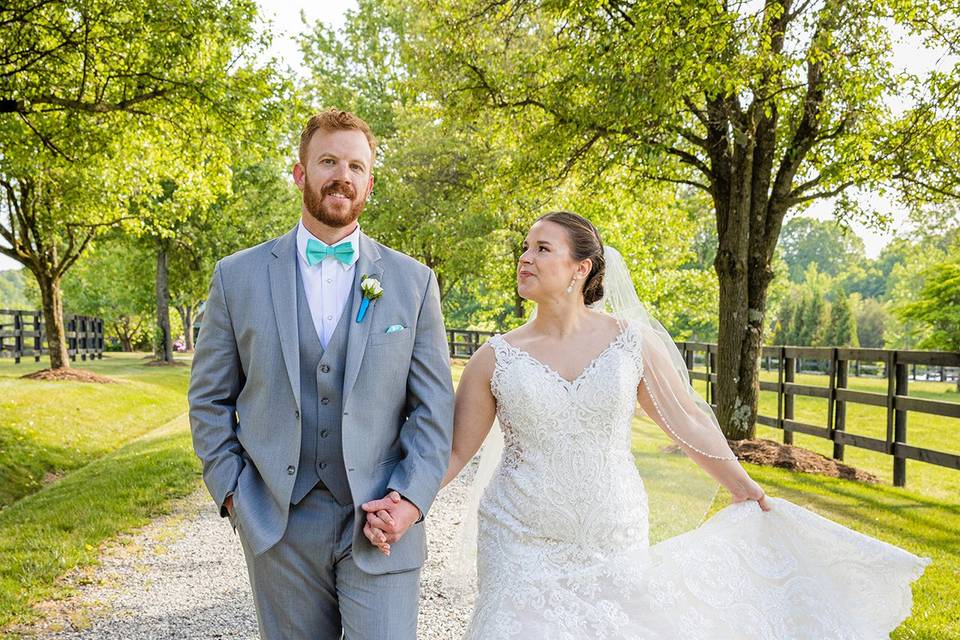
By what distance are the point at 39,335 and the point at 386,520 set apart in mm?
26891

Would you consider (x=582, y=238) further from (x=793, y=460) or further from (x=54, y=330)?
(x=54, y=330)

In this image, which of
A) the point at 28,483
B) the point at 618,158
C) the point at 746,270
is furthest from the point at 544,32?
the point at 28,483

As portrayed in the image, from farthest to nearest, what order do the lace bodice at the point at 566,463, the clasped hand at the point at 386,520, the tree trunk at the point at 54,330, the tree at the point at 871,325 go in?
1. the tree at the point at 871,325
2. the tree trunk at the point at 54,330
3. the lace bodice at the point at 566,463
4. the clasped hand at the point at 386,520

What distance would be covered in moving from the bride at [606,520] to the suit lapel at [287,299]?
3.36 ft

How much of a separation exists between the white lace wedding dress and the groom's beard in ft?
3.79

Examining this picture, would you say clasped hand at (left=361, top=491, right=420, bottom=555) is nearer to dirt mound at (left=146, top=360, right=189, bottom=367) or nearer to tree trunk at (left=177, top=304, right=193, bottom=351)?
dirt mound at (left=146, top=360, right=189, bottom=367)

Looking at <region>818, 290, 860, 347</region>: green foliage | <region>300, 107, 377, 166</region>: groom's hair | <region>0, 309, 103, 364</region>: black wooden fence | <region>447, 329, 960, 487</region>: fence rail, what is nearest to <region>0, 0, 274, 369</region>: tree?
<region>447, 329, 960, 487</region>: fence rail

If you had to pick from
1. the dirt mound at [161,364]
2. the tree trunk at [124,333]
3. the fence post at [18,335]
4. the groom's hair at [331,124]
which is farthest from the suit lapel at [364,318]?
the tree trunk at [124,333]

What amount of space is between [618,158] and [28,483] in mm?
9143

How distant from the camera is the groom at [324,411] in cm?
269

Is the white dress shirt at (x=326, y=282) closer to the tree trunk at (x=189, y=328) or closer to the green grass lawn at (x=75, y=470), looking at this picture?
the green grass lawn at (x=75, y=470)

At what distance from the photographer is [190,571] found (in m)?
6.36

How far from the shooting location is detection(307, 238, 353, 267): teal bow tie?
2.91 m

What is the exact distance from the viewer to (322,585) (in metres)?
2.76
